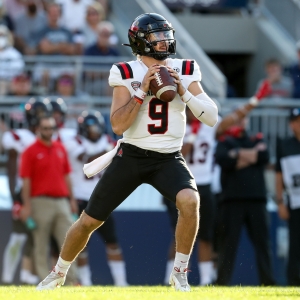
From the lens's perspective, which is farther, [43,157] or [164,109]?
[43,157]

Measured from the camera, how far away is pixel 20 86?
12.1 meters

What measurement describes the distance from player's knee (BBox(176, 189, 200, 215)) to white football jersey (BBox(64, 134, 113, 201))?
4.51 metres

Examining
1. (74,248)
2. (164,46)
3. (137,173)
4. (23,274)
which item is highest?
(164,46)

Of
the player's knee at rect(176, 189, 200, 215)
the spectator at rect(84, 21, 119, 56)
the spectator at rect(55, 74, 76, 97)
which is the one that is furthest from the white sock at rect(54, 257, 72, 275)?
the spectator at rect(84, 21, 119, 56)

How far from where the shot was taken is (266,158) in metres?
10.4

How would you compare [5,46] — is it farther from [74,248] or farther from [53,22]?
[74,248]

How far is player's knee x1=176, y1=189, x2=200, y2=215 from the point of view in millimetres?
6156

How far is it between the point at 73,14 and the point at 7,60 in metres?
2.14

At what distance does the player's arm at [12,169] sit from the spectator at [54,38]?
2935 mm

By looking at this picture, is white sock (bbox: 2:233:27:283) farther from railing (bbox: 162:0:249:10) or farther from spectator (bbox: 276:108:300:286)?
railing (bbox: 162:0:249:10)

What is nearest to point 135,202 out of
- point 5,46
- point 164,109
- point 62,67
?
point 62,67

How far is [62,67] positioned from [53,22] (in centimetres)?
124

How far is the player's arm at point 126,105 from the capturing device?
6207 millimetres

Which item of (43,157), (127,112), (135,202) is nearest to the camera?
(127,112)
